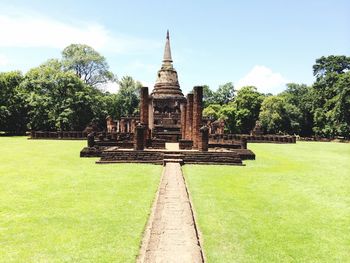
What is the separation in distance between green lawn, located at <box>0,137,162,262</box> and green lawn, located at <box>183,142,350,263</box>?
1.39m

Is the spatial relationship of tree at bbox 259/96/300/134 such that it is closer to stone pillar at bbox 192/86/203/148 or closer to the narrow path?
stone pillar at bbox 192/86/203/148

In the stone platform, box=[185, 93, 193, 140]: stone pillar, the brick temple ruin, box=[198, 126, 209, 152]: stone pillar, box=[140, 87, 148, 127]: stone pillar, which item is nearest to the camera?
the stone platform

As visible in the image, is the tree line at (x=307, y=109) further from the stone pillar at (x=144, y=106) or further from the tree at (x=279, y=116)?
the stone pillar at (x=144, y=106)

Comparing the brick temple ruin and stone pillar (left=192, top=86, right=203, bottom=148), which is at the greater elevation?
stone pillar (left=192, top=86, right=203, bottom=148)

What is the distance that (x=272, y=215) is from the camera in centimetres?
768

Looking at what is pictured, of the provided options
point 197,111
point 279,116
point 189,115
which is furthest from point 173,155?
point 279,116

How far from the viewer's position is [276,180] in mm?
12172

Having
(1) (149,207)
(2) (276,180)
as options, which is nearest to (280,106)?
(2) (276,180)

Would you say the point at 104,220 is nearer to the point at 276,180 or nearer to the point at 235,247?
the point at 235,247

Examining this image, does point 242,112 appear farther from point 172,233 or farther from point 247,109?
point 172,233

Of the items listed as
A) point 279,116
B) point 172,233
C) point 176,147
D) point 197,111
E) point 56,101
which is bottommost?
point 172,233

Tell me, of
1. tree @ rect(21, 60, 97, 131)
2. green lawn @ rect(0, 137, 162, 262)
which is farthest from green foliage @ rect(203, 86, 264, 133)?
green lawn @ rect(0, 137, 162, 262)

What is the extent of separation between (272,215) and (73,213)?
429 centimetres

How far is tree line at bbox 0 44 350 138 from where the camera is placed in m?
41.1
